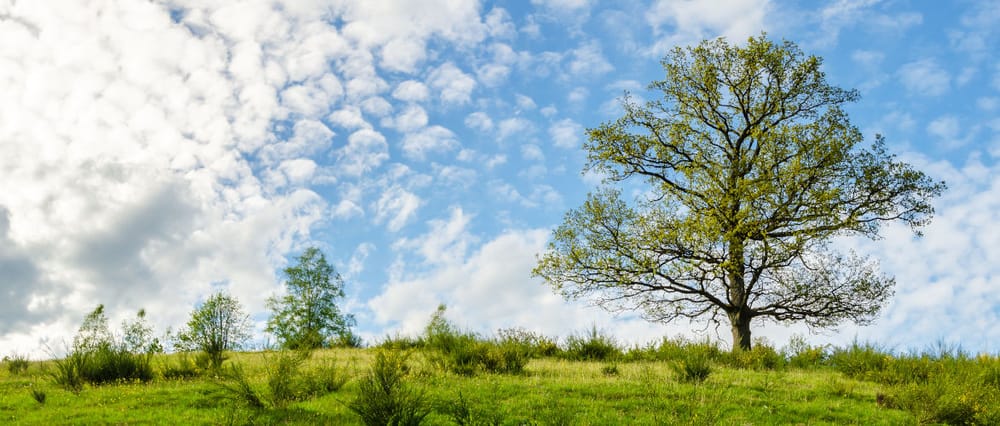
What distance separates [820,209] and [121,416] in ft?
71.6

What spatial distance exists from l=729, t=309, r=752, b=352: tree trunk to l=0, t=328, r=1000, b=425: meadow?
232 inches

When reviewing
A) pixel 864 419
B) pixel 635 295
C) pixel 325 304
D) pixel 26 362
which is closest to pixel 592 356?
pixel 635 295

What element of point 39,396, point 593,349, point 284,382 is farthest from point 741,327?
point 39,396

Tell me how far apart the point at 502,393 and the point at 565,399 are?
129 cm

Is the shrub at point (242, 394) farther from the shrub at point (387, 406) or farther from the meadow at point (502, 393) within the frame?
the shrub at point (387, 406)

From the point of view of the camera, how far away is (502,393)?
1285 centimetres

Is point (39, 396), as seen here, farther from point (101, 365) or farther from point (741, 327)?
point (741, 327)

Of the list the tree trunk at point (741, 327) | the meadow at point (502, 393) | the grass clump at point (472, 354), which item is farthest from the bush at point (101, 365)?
the tree trunk at point (741, 327)

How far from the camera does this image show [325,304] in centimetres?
4769

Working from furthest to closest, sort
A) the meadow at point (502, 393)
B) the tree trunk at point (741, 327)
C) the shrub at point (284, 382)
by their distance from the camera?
1. the tree trunk at point (741, 327)
2. the shrub at point (284, 382)
3. the meadow at point (502, 393)

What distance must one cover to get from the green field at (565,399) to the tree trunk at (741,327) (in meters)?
7.34

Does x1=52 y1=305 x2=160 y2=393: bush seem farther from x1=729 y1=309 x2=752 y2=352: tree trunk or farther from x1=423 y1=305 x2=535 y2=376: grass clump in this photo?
x1=729 y1=309 x2=752 y2=352: tree trunk

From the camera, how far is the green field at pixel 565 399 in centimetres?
1121

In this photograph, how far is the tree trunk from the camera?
24844 millimetres
